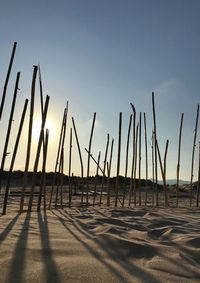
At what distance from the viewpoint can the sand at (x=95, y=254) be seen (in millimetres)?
1594

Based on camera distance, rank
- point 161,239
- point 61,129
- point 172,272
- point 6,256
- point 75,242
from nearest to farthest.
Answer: point 172,272 < point 6,256 < point 75,242 < point 161,239 < point 61,129

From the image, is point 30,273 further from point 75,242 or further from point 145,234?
point 145,234

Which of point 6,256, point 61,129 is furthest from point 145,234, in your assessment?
point 61,129

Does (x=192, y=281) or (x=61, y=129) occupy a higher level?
(x=61, y=129)

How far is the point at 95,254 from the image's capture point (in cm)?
196

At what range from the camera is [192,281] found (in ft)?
5.16

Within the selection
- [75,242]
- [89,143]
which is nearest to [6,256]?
[75,242]

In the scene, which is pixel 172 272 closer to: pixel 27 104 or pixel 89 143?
pixel 27 104

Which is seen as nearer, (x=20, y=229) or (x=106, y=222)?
(x=20, y=229)

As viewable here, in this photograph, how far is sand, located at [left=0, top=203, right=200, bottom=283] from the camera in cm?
159

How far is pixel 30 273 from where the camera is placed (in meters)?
1.57

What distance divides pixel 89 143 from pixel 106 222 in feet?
8.97

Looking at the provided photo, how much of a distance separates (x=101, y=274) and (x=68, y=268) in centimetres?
16

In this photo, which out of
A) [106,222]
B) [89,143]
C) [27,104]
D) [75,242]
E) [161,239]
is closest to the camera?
[75,242]
